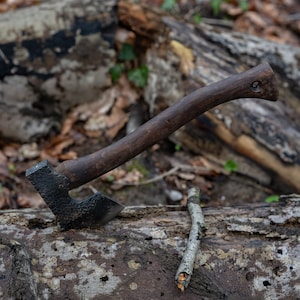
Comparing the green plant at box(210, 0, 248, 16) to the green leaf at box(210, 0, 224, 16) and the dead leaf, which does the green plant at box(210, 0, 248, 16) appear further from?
the dead leaf

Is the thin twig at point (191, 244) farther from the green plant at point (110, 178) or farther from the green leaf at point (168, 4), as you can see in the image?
the green leaf at point (168, 4)

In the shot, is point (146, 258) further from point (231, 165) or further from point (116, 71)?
point (116, 71)

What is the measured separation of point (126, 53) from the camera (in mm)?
4258

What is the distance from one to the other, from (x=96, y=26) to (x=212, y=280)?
8.54 ft

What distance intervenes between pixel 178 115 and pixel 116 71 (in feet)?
7.06

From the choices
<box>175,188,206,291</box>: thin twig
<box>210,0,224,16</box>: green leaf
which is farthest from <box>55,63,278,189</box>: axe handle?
<box>210,0,224,16</box>: green leaf

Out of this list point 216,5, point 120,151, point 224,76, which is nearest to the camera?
point 120,151

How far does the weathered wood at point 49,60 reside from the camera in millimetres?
3711

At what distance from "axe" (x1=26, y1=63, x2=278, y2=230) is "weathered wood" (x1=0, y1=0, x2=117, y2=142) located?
1884 millimetres

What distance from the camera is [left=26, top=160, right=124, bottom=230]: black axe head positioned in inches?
80.7

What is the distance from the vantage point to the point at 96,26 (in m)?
3.93

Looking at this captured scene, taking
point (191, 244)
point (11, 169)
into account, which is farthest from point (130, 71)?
point (191, 244)

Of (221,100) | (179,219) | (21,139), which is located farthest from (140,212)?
(21,139)

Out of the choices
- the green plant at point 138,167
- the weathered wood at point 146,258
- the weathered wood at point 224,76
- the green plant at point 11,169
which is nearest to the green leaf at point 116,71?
the weathered wood at point 224,76
